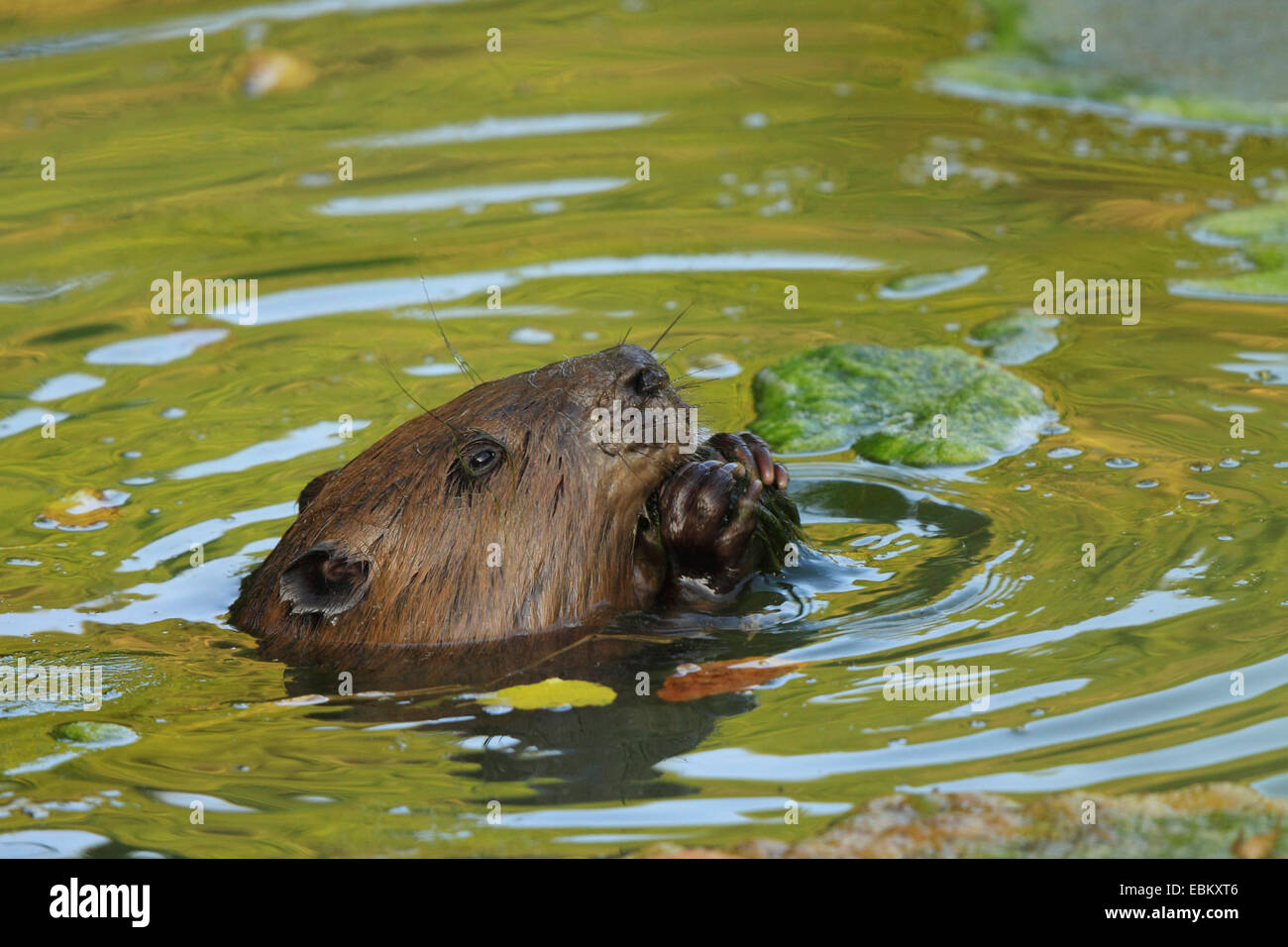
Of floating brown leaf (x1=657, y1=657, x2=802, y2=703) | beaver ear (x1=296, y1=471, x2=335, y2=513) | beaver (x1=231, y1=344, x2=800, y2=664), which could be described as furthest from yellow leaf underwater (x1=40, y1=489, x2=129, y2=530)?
floating brown leaf (x1=657, y1=657, x2=802, y2=703)

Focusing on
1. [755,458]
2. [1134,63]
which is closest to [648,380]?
[755,458]

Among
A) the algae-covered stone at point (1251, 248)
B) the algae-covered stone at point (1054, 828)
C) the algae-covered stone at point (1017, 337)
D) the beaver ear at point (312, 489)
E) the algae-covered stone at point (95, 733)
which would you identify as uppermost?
the algae-covered stone at point (1251, 248)

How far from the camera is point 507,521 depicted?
495 cm

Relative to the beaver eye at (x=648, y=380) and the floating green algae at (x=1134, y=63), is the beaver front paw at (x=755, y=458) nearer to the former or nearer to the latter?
the beaver eye at (x=648, y=380)

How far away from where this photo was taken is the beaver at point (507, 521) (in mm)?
4930

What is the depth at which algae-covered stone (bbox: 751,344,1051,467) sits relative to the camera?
253 inches

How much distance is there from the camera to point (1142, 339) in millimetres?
7293

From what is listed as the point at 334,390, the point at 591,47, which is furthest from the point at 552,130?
the point at 334,390

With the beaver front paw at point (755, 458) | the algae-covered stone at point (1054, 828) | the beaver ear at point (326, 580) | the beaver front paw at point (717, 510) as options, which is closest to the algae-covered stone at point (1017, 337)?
the beaver front paw at point (755, 458)

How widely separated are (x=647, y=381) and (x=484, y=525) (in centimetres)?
64

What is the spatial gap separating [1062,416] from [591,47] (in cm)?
600

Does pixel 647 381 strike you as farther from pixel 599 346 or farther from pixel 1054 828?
pixel 599 346

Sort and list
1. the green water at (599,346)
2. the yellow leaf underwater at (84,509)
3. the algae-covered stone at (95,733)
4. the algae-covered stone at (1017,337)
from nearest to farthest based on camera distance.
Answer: the green water at (599,346)
the algae-covered stone at (95,733)
the yellow leaf underwater at (84,509)
the algae-covered stone at (1017,337)

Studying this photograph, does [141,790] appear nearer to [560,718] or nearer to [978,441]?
[560,718]
